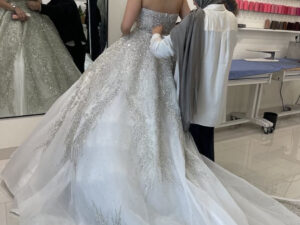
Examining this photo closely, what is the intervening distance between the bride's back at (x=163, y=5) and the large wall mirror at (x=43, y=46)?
3.10 ft

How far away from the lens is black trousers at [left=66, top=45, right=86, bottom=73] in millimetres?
2588

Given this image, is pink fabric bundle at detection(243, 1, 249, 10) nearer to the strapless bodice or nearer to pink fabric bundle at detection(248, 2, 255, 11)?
pink fabric bundle at detection(248, 2, 255, 11)

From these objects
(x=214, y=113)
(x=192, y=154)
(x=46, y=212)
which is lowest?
(x=46, y=212)

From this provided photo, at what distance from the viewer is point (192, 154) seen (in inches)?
70.9

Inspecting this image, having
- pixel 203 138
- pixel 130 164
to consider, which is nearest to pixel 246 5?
pixel 203 138

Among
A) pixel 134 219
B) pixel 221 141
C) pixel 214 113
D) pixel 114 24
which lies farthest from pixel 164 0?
pixel 221 141

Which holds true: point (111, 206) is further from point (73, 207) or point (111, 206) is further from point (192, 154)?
point (192, 154)

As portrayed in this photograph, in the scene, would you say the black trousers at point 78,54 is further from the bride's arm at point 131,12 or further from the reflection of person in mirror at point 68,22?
the bride's arm at point 131,12

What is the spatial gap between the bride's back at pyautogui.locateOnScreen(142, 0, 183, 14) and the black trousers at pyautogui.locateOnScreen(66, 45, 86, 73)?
1.03 meters

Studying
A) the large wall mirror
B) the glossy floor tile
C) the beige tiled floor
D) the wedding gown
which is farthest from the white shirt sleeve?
the glossy floor tile

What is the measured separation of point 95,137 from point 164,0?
831mm

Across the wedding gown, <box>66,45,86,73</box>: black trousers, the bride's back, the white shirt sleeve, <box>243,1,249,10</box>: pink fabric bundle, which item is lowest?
the wedding gown

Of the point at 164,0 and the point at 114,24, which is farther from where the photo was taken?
the point at 114,24

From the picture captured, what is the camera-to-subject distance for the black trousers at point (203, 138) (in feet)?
6.49
